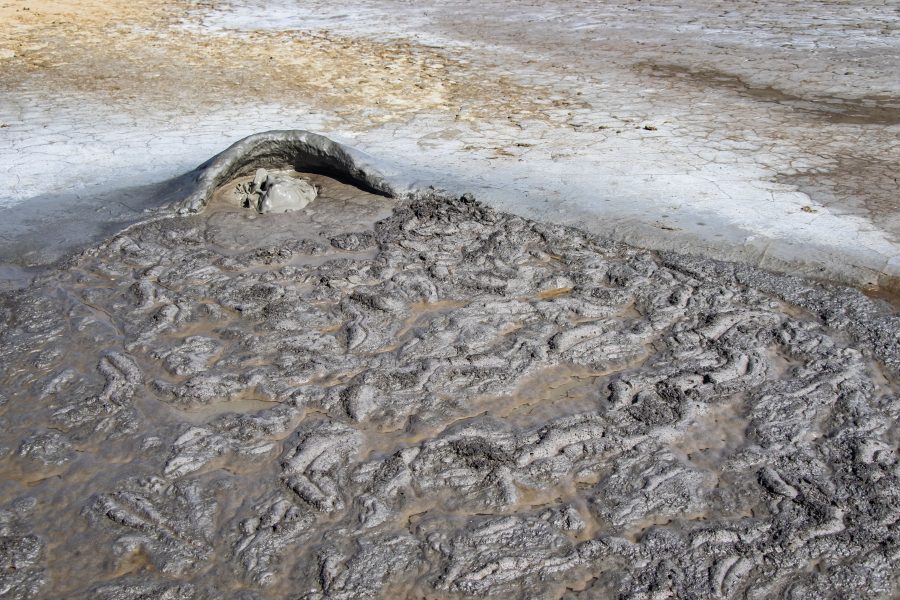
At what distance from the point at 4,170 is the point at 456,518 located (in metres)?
4.03

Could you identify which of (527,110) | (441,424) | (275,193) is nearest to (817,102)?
(527,110)

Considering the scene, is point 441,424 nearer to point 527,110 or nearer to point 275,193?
point 275,193

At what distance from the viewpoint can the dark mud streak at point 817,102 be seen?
19.3ft

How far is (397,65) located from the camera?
24.6 ft

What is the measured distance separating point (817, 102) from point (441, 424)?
4688 mm

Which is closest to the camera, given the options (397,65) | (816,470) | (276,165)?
(816,470)

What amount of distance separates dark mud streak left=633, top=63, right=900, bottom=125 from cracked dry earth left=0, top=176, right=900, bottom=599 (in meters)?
2.73

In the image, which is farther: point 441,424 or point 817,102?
point 817,102

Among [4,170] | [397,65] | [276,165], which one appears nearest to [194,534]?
[276,165]

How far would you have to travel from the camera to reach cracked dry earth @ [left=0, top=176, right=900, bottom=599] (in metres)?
2.42

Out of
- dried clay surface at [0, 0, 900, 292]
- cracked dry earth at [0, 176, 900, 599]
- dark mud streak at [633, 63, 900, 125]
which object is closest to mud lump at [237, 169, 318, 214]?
cracked dry earth at [0, 176, 900, 599]

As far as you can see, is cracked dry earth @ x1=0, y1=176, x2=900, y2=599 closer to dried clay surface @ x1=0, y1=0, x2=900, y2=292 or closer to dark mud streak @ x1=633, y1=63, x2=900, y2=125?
dried clay surface @ x1=0, y1=0, x2=900, y2=292

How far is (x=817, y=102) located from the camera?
626 centimetres

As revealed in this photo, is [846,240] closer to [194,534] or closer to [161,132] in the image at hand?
[194,534]
